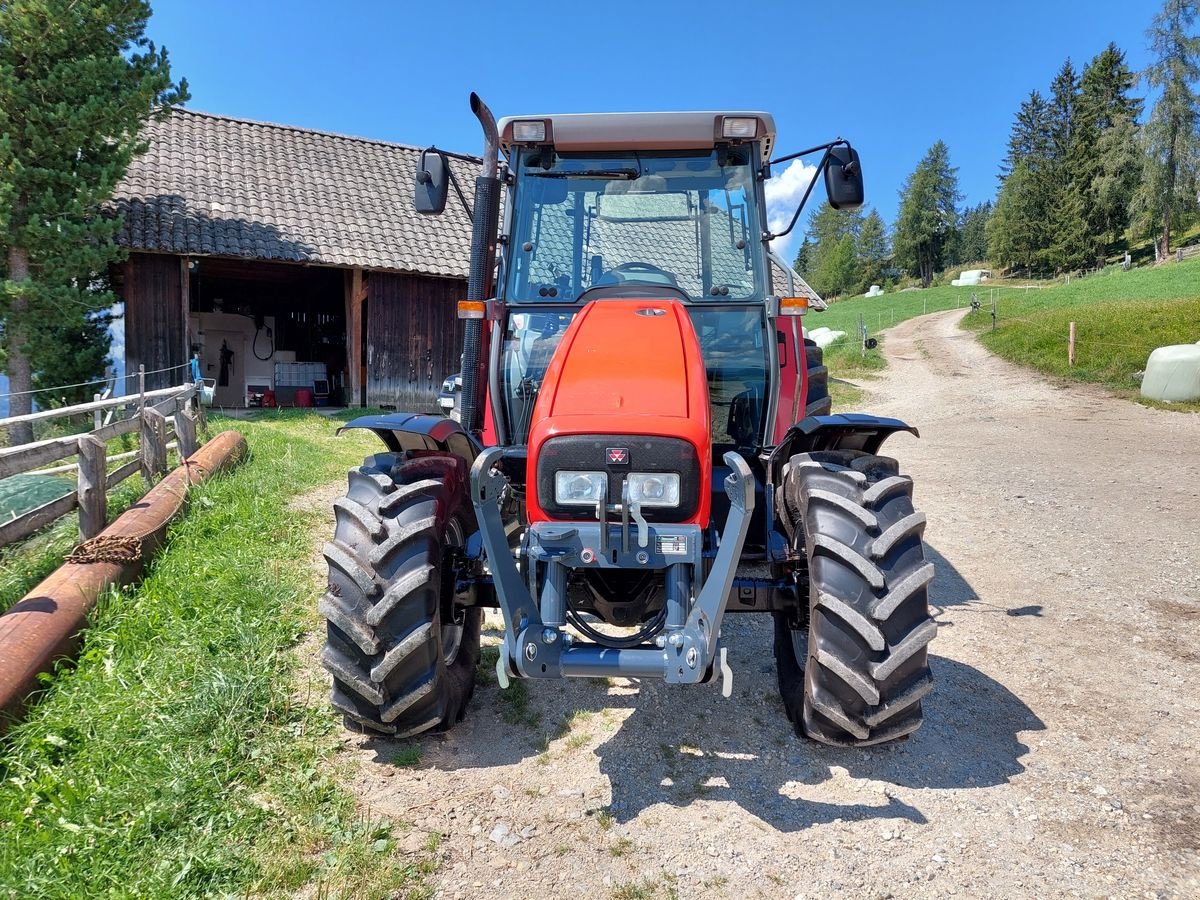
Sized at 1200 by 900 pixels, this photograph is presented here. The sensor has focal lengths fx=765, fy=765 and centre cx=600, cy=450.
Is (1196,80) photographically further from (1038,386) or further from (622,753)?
(622,753)

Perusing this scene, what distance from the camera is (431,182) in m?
3.56

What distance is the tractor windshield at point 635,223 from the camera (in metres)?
3.85

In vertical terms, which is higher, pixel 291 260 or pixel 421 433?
pixel 291 260

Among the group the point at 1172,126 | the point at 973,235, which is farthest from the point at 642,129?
the point at 973,235

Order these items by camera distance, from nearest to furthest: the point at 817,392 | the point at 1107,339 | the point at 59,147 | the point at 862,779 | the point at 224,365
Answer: the point at 862,779, the point at 817,392, the point at 59,147, the point at 1107,339, the point at 224,365

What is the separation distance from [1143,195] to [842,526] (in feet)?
159

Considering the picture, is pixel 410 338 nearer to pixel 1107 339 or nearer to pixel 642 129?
pixel 642 129

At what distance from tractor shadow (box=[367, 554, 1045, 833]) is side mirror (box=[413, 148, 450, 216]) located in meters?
2.28

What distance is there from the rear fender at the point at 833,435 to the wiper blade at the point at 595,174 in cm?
153

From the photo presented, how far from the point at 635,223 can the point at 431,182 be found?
1.05 m

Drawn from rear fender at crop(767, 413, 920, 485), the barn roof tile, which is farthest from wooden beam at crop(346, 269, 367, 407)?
rear fender at crop(767, 413, 920, 485)

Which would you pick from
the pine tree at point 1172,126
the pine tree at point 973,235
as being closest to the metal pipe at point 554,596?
the pine tree at point 1172,126

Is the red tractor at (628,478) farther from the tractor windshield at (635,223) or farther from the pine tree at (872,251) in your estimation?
the pine tree at (872,251)

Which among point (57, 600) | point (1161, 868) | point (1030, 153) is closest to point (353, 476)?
point (57, 600)
